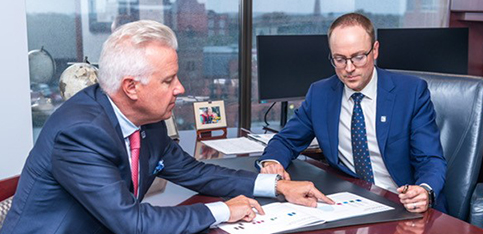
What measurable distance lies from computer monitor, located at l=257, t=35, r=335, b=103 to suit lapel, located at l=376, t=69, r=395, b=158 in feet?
3.06

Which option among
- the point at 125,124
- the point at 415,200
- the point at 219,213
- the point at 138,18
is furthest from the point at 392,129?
the point at 138,18

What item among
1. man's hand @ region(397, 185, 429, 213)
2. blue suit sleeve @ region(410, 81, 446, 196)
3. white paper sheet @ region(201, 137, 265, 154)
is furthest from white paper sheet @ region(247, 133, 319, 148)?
man's hand @ region(397, 185, 429, 213)

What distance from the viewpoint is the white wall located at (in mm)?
3084

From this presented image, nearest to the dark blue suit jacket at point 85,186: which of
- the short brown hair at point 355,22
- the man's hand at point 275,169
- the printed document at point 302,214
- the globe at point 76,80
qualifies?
the printed document at point 302,214

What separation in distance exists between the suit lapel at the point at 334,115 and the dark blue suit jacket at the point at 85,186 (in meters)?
0.85

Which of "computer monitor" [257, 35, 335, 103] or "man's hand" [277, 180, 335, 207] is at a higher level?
"computer monitor" [257, 35, 335, 103]

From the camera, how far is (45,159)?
1416mm

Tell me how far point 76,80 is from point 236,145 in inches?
30.5

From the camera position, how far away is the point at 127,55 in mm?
1438

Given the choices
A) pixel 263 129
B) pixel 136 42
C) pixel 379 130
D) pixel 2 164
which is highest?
pixel 136 42

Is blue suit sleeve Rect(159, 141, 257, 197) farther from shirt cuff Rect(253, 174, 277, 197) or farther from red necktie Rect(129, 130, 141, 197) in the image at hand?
red necktie Rect(129, 130, 141, 197)

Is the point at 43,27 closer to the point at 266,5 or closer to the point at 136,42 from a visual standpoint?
the point at 266,5

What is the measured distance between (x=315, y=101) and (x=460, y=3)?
253 centimetres

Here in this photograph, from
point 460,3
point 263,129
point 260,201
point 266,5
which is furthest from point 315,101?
point 460,3
